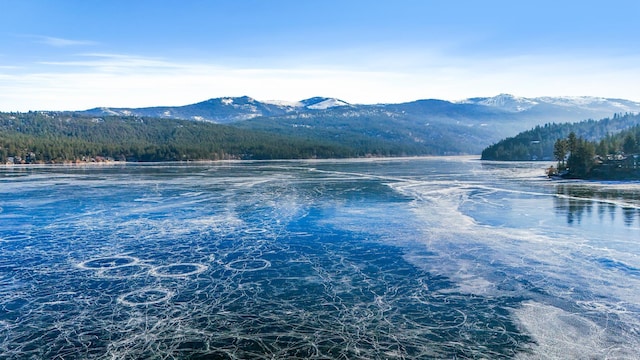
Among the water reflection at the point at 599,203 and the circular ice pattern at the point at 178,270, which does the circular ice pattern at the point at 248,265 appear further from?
the water reflection at the point at 599,203

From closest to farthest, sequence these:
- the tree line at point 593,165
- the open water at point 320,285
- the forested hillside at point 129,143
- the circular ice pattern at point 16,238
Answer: the open water at point 320,285
the circular ice pattern at point 16,238
the tree line at point 593,165
the forested hillside at point 129,143

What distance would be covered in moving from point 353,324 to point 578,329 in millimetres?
4953

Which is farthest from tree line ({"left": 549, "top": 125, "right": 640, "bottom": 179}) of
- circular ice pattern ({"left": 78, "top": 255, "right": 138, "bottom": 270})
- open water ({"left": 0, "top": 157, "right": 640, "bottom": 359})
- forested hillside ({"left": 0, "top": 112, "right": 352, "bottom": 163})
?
forested hillside ({"left": 0, "top": 112, "right": 352, "bottom": 163})

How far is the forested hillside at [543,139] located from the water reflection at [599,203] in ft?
270

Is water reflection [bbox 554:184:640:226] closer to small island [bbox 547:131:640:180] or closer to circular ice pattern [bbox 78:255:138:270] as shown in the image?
small island [bbox 547:131:640:180]

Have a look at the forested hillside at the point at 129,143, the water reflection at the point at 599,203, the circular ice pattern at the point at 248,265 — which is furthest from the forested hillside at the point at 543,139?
the circular ice pattern at the point at 248,265

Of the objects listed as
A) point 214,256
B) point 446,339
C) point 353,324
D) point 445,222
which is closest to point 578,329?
point 446,339

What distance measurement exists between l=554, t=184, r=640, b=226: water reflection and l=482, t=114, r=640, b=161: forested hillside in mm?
82295

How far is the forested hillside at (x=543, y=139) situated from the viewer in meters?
133

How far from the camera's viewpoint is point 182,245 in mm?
19234

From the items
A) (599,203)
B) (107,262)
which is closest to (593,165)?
(599,203)

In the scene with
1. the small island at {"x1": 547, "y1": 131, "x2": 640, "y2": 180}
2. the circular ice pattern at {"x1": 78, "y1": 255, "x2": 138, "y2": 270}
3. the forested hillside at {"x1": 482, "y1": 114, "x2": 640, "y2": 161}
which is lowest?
the circular ice pattern at {"x1": 78, "y1": 255, "x2": 138, "y2": 270}

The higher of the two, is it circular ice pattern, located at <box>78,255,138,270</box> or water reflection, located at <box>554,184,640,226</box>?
circular ice pattern, located at <box>78,255,138,270</box>

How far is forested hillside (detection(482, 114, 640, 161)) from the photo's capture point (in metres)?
133
